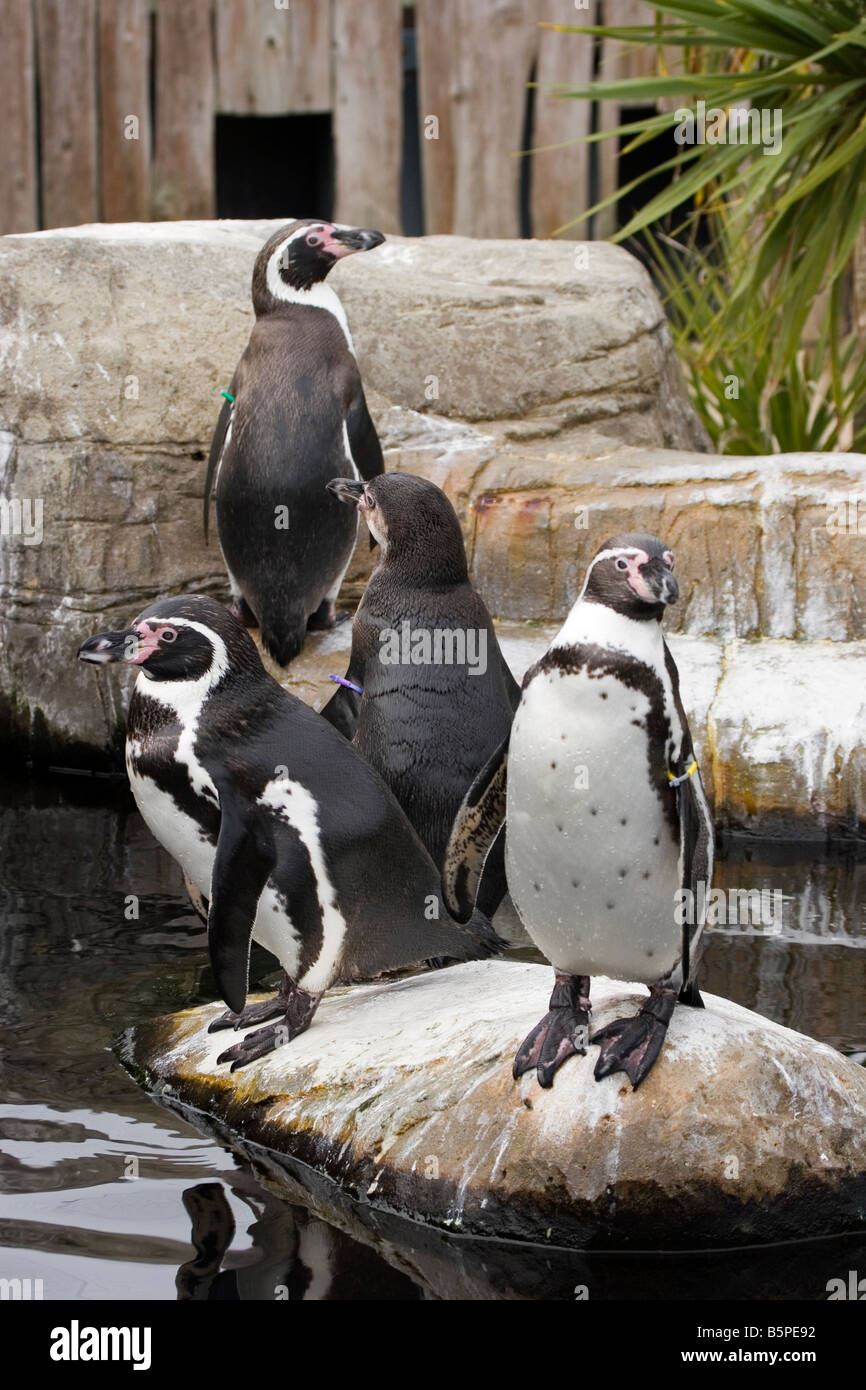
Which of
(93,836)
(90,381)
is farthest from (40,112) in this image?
(93,836)

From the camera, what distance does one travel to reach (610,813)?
332 cm

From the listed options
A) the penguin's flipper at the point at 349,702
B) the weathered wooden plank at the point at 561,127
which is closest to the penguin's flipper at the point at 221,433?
the penguin's flipper at the point at 349,702

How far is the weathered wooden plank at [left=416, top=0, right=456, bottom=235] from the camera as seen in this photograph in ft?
33.2

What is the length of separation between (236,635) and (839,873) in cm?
242

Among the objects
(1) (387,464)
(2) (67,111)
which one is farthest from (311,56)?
(1) (387,464)

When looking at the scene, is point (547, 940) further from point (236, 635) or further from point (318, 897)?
point (236, 635)

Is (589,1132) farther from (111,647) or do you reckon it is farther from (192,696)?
(111,647)

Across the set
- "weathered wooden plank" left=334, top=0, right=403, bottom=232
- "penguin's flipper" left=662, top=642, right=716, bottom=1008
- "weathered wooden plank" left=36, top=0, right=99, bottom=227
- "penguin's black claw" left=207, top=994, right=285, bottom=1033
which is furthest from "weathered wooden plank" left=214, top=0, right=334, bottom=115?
"penguin's flipper" left=662, top=642, right=716, bottom=1008

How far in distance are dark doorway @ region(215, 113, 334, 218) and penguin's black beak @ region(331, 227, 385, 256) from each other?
554 cm

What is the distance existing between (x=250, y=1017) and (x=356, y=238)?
327 centimetres

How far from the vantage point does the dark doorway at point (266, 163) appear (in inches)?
466

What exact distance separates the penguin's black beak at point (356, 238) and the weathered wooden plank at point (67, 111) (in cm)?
432

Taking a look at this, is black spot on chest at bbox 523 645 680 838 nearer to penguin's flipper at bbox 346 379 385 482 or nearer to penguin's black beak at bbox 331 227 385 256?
penguin's flipper at bbox 346 379 385 482
